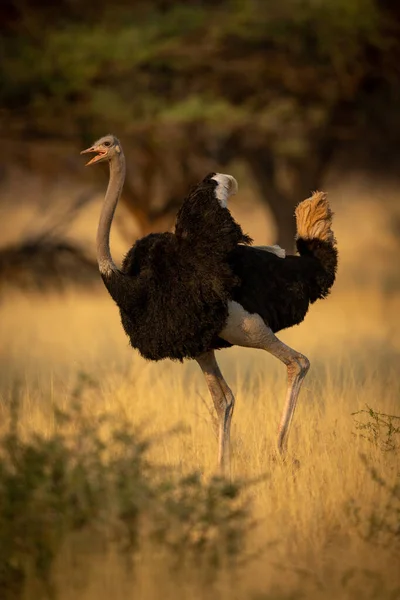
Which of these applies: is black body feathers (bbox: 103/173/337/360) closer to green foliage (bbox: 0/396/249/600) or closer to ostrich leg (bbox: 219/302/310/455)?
ostrich leg (bbox: 219/302/310/455)

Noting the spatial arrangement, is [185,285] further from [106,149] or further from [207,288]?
[106,149]

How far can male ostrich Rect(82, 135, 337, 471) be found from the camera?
20.0 feet

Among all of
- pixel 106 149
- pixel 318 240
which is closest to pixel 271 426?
pixel 318 240

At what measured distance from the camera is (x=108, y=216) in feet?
21.1

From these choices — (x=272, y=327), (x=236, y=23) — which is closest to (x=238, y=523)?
(x=272, y=327)

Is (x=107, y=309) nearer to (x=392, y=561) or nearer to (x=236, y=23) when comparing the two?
(x=236, y=23)

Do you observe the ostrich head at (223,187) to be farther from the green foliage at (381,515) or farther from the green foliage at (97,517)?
the green foliage at (97,517)

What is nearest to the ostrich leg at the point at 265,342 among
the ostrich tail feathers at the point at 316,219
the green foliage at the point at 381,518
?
the ostrich tail feathers at the point at 316,219

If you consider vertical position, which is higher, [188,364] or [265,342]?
[188,364]

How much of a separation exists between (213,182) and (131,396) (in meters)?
1.89

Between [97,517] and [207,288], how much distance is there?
5.63ft

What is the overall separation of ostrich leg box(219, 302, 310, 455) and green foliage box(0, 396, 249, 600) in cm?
153

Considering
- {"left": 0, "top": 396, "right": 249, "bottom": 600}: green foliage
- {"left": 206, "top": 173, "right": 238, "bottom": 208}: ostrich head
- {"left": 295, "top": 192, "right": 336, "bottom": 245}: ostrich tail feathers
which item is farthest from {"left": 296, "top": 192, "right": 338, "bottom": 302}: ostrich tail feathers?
{"left": 0, "top": 396, "right": 249, "bottom": 600}: green foliage

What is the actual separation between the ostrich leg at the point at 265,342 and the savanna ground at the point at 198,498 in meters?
0.19
